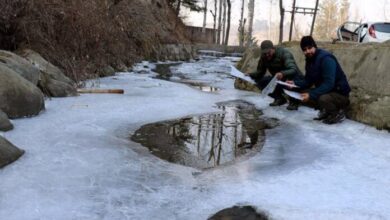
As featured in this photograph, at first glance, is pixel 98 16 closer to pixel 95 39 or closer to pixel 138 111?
pixel 95 39

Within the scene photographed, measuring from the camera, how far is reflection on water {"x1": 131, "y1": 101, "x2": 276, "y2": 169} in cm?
440

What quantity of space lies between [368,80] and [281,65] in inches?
59.1

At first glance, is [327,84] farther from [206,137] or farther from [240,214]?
[240,214]

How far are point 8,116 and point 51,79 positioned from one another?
8.12 feet

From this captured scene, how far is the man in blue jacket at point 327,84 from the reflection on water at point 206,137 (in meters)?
0.74

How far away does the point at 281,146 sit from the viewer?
4883mm

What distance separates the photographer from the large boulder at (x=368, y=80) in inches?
234

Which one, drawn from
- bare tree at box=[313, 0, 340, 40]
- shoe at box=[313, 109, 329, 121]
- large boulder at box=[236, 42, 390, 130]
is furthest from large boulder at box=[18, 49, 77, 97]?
bare tree at box=[313, 0, 340, 40]

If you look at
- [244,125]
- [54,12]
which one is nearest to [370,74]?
[244,125]

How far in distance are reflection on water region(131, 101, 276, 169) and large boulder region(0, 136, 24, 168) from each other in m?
→ 1.30

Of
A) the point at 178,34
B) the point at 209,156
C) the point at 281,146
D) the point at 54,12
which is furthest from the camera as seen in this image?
the point at 178,34

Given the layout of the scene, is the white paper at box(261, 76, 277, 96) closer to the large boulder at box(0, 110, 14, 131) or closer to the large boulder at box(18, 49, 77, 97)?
the large boulder at box(18, 49, 77, 97)

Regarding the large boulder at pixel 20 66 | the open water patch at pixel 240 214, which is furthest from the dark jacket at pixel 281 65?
the open water patch at pixel 240 214

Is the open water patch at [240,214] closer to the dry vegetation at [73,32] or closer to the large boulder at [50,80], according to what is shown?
the large boulder at [50,80]
